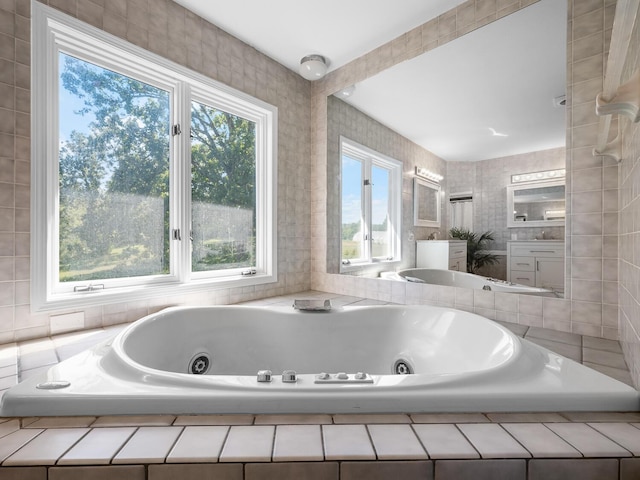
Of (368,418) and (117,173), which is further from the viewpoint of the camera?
(117,173)

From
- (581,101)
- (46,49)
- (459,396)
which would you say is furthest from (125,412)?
(581,101)

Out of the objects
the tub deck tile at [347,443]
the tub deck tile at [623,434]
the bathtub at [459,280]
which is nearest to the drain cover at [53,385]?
the tub deck tile at [347,443]

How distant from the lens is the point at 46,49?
1430 mm

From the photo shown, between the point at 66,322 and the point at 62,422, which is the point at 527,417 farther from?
the point at 66,322

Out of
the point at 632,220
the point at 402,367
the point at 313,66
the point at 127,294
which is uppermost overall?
the point at 313,66

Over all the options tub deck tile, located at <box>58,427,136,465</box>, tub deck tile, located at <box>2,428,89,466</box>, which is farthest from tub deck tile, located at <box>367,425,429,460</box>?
tub deck tile, located at <box>2,428,89,466</box>

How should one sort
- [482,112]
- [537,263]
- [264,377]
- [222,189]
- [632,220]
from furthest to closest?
[222,189]
[482,112]
[537,263]
[632,220]
[264,377]

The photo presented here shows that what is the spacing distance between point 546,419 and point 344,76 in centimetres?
248

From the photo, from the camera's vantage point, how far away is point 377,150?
2.26 metres

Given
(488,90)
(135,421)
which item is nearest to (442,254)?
(488,90)

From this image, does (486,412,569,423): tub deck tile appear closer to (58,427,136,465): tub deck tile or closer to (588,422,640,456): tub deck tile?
(588,422,640,456): tub deck tile

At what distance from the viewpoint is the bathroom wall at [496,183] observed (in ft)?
5.02

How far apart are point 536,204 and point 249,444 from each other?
65.3 inches

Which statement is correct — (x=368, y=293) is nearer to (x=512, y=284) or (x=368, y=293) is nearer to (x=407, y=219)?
(x=407, y=219)
